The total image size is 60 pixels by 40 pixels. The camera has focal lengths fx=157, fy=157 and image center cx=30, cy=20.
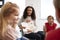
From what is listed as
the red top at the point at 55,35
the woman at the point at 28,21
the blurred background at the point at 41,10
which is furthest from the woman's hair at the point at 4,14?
the blurred background at the point at 41,10

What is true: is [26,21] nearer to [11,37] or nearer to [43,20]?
[43,20]

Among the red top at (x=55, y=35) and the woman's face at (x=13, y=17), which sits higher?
the woman's face at (x=13, y=17)

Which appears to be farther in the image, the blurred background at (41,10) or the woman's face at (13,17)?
the blurred background at (41,10)

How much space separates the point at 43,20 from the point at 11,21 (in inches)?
146

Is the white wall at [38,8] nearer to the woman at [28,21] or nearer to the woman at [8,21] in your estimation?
the woman at [28,21]

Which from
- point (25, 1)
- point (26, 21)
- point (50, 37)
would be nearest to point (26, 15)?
point (26, 21)

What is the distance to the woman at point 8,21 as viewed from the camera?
3.72 ft

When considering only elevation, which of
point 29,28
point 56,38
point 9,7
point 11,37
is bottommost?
point 29,28

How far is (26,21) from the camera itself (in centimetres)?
332

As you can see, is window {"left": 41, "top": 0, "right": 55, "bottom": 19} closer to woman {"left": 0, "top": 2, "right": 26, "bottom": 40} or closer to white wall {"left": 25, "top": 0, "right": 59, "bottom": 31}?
white wall {"left": 25, "top": 0, "right": 59, "bottom": 31}

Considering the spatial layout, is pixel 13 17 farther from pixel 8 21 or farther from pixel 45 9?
pixel 45 9

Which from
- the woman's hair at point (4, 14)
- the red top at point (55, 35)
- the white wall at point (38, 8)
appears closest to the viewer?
the red top at point (55, 35)

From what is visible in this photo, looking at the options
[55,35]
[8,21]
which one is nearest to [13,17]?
[8,21]

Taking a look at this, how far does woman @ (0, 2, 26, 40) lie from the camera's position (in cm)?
113
